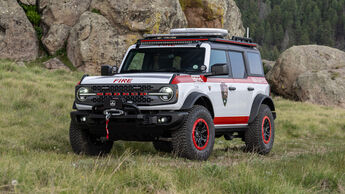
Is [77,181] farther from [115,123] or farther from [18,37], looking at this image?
[18,37]

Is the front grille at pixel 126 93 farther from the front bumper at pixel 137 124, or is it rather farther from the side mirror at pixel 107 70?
the side mirror at pixel 107 70

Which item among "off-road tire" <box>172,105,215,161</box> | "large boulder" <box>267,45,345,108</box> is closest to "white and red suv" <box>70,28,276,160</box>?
"off-road tire" <box>172,105,215,161</box>

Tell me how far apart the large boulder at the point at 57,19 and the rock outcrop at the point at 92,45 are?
1.76ft

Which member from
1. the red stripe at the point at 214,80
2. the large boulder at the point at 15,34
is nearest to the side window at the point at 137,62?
the red stripe at the point at 214,80

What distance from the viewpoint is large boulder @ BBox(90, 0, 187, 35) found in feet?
76.8

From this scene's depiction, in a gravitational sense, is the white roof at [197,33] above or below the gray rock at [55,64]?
above

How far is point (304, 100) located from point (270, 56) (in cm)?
9269

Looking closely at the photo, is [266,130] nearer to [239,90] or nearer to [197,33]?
[239,90]

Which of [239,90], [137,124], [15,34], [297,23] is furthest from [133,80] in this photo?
[297,23]

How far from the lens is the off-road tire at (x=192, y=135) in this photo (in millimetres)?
8016

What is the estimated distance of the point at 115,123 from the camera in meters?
7.99

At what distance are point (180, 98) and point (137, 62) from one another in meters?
2.05

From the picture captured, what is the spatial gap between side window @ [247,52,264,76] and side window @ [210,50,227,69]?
1.14 metres

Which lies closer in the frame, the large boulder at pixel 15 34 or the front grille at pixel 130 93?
the front grille at pixel 130 93
